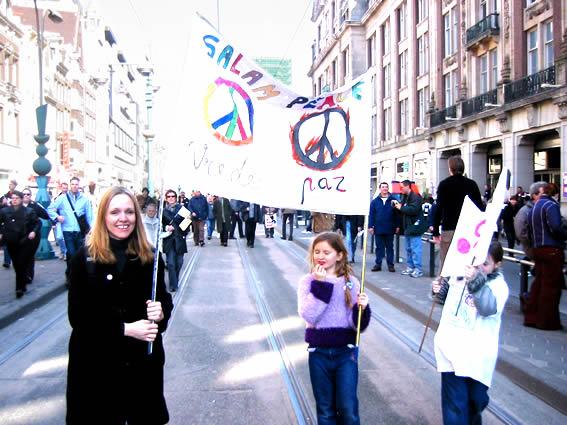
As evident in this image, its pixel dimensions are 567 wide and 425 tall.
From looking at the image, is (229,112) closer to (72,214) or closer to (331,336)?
(331,336)

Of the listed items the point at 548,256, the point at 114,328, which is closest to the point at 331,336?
the point at 114,328

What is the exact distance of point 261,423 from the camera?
169 inches

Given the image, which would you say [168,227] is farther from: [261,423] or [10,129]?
[10,129]

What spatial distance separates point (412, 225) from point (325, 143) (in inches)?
288

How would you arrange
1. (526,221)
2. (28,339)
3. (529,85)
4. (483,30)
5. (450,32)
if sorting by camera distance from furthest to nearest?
(450,32) → (483,30) → (529,85) → (526,221) → (28,339)

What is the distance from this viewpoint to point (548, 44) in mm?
23312

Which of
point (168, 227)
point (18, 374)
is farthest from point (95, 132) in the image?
point (18, 374)

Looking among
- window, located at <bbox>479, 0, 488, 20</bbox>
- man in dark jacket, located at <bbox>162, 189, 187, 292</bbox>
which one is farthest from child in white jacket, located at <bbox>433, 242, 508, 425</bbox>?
window, located at <bbox>479, 0, 488, 20</bbox>

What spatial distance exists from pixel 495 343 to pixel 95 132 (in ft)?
213

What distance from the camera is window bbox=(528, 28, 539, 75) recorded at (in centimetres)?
2441

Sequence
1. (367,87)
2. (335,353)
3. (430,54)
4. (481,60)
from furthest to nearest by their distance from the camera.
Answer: (430,54)
(481,60)
(367,87)
(335,353)

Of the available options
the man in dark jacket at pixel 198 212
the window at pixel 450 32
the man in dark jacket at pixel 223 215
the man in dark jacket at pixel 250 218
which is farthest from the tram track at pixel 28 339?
the window at pixel 450 32

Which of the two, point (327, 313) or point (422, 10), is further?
point (422, 10)

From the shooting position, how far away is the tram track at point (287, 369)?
14.8ft
